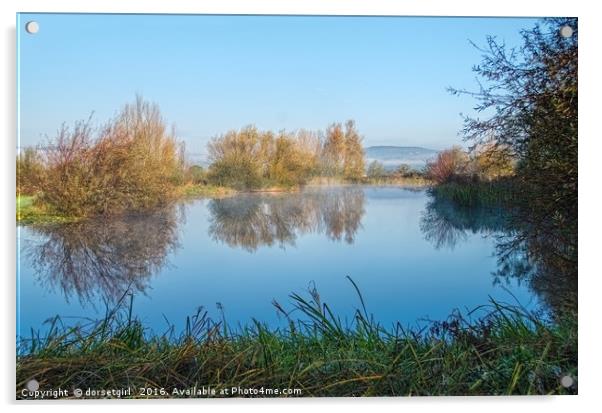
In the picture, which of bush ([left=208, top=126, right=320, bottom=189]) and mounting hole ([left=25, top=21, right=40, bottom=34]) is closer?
mounting hole ([left=25, top=21, right=40, bottom=34])

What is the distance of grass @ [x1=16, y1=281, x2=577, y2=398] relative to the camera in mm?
3318

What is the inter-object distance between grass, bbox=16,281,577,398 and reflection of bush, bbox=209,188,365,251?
0.35 metres

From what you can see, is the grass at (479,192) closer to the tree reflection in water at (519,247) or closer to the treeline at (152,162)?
the tree reflection in water at (519,247)

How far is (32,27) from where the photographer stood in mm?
3330

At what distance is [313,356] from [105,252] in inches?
47.5

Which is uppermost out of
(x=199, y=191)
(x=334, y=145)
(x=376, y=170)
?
(x=334, y=145)

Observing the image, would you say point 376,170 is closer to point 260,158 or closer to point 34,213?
point 260,158

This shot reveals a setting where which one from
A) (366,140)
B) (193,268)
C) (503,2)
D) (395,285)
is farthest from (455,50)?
(193,268)

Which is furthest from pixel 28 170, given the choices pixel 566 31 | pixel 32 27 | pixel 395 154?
pixel 566 31

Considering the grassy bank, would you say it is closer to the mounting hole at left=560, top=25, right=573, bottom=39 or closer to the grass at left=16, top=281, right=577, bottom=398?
the grass at left=16, top=281, right=577, bottom=398

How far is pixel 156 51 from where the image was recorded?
11.3 ft

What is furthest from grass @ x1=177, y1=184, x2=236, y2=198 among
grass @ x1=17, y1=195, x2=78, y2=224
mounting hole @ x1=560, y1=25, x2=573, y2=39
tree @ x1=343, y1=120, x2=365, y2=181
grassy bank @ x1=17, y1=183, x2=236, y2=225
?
mounting hole @ x1=560, y1=25, x2=573, y2=39

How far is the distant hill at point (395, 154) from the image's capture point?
3.49 m

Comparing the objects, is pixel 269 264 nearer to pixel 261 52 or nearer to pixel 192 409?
pixel 192 409
